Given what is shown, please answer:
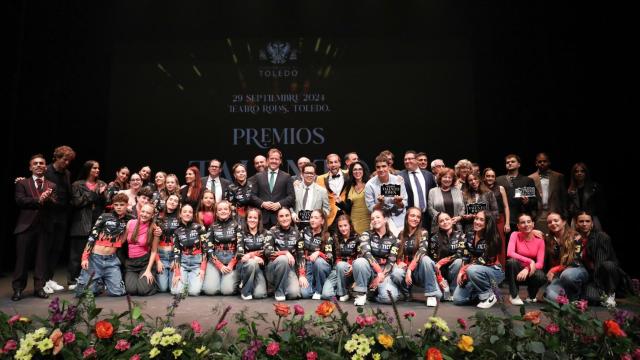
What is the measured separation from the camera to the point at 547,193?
5051 mm

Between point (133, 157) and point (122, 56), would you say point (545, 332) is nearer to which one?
point (133, 157)

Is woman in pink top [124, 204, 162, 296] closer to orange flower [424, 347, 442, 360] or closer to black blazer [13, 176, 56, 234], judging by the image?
black blazer [13, 176, 56, 234]

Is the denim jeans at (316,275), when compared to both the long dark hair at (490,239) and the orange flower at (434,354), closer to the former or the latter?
the long dark hair at (490,239)

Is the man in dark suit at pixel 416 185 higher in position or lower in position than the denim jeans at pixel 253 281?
higher

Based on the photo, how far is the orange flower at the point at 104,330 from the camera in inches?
59.2

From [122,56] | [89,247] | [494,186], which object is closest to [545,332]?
[494,186]

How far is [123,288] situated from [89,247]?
49cm

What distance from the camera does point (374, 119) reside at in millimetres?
6496

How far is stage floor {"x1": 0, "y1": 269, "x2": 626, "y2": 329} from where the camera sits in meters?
3.40

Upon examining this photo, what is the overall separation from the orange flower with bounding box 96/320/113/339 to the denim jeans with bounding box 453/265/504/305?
3.01 meters

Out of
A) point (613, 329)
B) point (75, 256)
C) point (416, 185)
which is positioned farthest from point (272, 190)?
point (613, 329)

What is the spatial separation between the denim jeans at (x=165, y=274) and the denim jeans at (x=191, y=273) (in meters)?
0.15

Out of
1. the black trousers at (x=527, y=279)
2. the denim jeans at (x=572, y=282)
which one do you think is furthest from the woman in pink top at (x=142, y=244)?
the denim jeans at (x=572, y=282)

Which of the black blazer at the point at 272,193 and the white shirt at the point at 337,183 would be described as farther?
the white shirt at the point at 337,183
